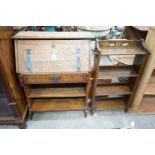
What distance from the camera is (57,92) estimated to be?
1714 mm

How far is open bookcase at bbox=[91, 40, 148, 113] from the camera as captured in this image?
1475 mm

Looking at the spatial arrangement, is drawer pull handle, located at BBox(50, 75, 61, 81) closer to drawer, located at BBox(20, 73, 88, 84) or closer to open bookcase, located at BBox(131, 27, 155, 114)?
drawer, located at BBox(20, 73, 88, 84)

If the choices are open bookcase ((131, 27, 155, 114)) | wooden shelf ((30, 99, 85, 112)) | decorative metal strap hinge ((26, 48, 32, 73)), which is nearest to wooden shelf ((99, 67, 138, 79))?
open bookcase ((131, 27, 155, 114))

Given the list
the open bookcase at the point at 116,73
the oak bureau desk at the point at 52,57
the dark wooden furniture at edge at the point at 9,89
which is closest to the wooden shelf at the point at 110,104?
the open bookcase at the point at 116,73

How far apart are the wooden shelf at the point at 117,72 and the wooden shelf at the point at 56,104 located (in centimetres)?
49

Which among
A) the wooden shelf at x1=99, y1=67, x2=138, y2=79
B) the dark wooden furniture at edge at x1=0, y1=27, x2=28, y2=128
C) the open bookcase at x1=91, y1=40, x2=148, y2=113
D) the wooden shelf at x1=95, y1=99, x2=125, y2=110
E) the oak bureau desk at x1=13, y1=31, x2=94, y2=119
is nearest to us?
the dark wooden furniture at edge at x1=0, y1=27, x2=28, y2=128

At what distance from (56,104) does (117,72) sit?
0.87 m

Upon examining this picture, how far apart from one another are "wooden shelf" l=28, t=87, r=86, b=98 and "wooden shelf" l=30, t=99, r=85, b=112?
207 mm

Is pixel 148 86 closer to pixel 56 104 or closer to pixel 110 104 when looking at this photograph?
pixel 110 104

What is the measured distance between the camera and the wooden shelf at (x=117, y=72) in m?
1.62

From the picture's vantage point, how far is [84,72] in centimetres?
143

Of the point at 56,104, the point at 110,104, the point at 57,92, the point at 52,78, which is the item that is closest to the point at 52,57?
the point at 52,78

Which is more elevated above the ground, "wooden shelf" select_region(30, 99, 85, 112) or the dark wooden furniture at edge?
the dark wooden furniture at edge
